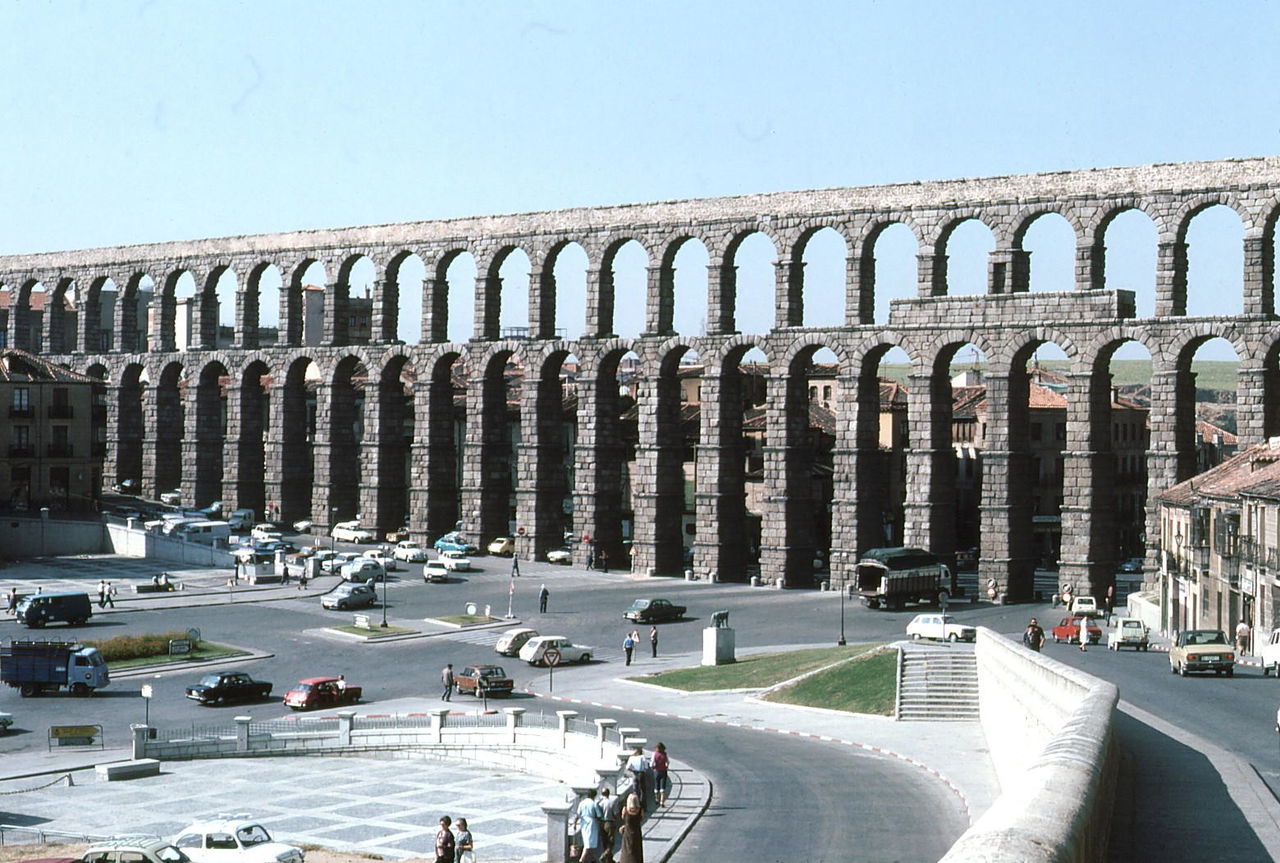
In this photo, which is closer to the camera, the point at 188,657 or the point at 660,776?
the point at 660,776

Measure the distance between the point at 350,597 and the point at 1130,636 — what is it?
42.1 metres

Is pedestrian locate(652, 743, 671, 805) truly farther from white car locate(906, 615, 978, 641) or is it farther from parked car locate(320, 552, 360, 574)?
parked car locate(320, 552, 360, 574)

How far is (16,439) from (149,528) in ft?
37.9

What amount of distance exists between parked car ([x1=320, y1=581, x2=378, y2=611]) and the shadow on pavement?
2357 inches

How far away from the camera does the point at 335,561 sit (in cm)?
10675

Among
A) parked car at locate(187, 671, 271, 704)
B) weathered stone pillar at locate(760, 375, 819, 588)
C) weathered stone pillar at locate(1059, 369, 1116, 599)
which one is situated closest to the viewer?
parked car at locate(187, 671, 271, 704)

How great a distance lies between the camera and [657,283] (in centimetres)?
10831

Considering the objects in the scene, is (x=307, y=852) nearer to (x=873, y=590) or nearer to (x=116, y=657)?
(x=116, y=657)

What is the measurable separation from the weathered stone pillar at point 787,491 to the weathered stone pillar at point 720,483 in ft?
9.66

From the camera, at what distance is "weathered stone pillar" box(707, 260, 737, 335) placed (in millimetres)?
105750

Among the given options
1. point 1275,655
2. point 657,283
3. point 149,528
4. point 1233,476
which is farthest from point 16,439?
point 1275,655

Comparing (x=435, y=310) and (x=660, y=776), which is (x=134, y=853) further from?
(x=435, y=310)

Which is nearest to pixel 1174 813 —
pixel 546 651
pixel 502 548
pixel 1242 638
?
pixel 1242 638

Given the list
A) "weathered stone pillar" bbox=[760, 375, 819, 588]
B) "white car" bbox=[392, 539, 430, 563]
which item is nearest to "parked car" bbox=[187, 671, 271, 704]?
"weathered stone pillar" bbox=[760, 375, 819, 588]
